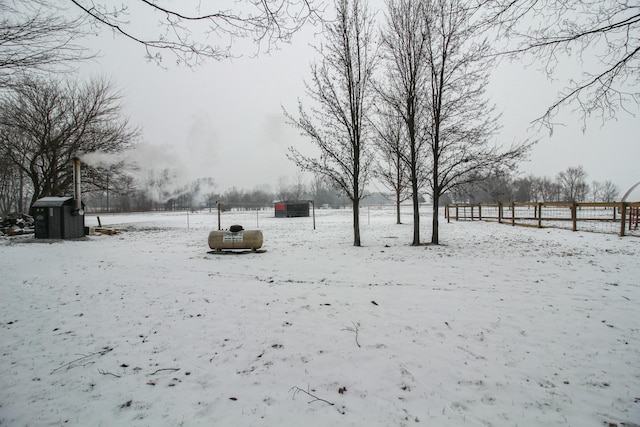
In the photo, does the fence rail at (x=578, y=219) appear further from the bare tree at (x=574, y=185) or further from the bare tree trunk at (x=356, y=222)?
the bare tree at (x=574, y=185)

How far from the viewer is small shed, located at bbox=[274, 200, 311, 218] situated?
36.7 m

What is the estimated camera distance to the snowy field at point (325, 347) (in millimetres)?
2428

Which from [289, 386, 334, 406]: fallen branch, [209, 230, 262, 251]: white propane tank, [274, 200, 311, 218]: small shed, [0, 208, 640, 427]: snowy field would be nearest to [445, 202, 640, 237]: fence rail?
[0, 208, 640, 427]: snowy field

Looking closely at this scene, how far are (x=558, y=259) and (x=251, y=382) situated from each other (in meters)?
8.64

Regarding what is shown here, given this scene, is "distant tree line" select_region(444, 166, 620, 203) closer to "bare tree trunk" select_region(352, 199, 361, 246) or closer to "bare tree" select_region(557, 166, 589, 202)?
"bare tree" select_region(557, 166, 589, 202)

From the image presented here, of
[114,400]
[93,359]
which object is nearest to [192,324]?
[93,359]

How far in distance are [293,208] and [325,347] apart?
1325 inches

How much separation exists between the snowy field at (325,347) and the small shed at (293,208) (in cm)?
2979

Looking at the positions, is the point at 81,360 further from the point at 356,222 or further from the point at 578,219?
the point at 578,219

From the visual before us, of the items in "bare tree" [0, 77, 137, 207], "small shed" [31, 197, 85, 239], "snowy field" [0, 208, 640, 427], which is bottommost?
"snowy field" [0, 208, 640, 427]

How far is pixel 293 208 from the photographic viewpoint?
3684cm

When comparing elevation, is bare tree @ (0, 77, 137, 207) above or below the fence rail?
above

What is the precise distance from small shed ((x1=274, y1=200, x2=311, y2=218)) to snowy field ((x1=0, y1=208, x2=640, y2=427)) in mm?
29793

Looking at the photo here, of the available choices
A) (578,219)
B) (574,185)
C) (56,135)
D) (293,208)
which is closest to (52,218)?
(56,135)
